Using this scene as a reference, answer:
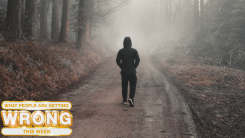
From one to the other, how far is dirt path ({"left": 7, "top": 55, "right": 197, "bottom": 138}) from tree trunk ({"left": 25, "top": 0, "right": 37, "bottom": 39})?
18.7 ft

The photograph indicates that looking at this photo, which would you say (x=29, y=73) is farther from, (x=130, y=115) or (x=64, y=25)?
(x=64, y=25)

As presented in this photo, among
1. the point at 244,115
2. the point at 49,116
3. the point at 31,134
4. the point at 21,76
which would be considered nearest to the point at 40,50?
the point at 21,76

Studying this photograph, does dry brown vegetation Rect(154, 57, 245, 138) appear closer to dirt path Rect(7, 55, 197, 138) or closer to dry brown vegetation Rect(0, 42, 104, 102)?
dirt path Rect(7, 55, 197, 138)

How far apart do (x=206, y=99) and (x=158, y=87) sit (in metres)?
2.43

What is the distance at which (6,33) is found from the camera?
8.36 m

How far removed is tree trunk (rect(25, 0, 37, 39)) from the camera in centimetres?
1070

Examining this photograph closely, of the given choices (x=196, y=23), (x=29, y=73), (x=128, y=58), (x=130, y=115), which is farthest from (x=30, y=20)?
(x=196, y=23)

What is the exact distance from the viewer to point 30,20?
10828 millimetres

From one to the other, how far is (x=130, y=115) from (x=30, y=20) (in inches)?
375

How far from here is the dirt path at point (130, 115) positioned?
13.2ft

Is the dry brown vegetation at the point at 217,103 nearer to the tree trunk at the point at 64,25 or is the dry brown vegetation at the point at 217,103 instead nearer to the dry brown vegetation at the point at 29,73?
the dry brown vegetation at the point at 29,73

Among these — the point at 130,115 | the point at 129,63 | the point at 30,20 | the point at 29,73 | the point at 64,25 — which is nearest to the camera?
the point at 130,115

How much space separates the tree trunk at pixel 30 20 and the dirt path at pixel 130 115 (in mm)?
5709

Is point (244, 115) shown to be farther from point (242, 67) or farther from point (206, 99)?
point (242, 67)
